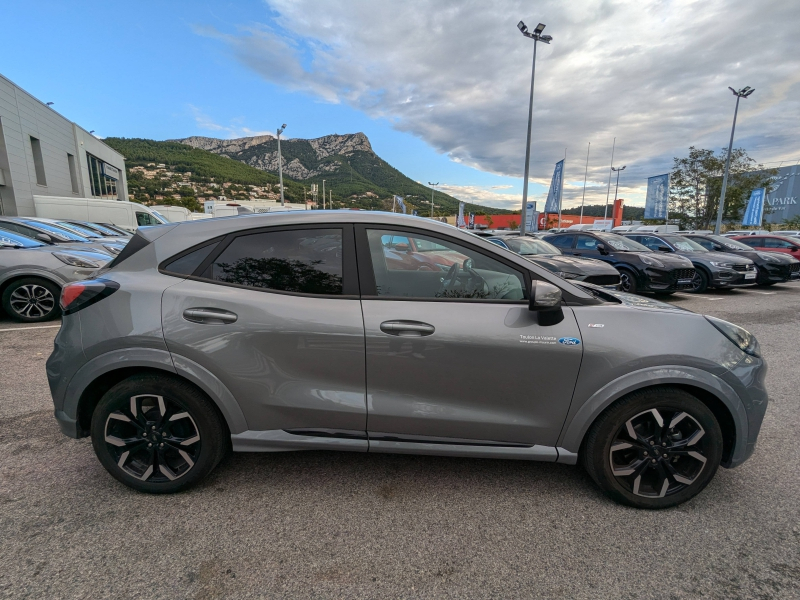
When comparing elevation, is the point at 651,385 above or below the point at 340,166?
below

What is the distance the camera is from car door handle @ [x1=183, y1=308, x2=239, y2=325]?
2150 millimetres

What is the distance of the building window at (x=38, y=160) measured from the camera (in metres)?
22.8

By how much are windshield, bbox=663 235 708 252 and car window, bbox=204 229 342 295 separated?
1176cm

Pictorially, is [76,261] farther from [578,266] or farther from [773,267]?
[773,267]

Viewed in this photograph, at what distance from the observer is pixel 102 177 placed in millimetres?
A: 33750

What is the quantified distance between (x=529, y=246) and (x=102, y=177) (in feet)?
125

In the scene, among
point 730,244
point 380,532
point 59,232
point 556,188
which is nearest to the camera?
point 380,532

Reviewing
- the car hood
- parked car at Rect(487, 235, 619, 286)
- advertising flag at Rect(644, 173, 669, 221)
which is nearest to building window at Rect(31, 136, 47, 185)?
parked car at Rect(487, 235, 619, 286)

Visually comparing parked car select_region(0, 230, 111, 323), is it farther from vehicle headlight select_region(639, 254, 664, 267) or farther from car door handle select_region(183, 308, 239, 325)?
vehicle headlight select_region(639, 254, 664, 267)

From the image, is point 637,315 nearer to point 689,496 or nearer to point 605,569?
point 689,496

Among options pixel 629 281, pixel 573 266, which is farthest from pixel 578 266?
pixel 629 281

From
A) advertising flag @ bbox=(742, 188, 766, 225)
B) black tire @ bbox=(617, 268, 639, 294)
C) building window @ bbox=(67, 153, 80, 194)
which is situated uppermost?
building window @ bbox=(67, 153, 80, 194)

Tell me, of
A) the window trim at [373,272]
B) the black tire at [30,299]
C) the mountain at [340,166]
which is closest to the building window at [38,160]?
the black tire at [30,299]

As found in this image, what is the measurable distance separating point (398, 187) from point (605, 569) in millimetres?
90414
